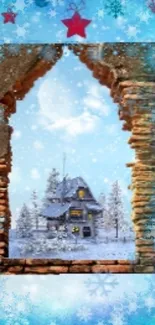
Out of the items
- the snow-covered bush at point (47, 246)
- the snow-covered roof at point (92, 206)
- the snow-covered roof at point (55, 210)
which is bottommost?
the snow-covered bush at point (47, 246)

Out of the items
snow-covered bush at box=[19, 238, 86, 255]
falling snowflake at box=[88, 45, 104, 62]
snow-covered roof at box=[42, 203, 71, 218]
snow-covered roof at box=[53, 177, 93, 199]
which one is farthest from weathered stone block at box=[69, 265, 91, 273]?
falling snowflake at box=[88, 45, 104, 62]

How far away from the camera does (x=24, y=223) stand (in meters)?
6.70

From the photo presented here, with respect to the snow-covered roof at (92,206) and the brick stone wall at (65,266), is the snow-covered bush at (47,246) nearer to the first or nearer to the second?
the brick stone wall at (65,266)

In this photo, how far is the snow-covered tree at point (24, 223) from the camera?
656 centimetres

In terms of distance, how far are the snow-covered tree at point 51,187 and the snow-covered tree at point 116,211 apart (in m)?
0.78

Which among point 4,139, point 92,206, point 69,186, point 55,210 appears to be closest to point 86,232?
point 92,206

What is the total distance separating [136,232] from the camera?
568 cm

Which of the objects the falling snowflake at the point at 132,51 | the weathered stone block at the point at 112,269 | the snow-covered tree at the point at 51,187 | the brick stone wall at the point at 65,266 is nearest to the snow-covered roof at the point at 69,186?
the snow-covered tree at the point at 51,187

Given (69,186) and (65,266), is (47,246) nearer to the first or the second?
(65,266)

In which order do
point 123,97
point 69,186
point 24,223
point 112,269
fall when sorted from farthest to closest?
point 69,186 → point 24,223 → point 123,97 → point 112,269

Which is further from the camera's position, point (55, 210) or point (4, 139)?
point (55, 210)

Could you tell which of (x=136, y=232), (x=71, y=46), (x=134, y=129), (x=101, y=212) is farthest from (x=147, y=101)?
(x=101, y=212)

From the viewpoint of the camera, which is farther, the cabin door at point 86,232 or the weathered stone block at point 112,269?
the cabin door at point 86,232

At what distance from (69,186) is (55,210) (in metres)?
0.38
